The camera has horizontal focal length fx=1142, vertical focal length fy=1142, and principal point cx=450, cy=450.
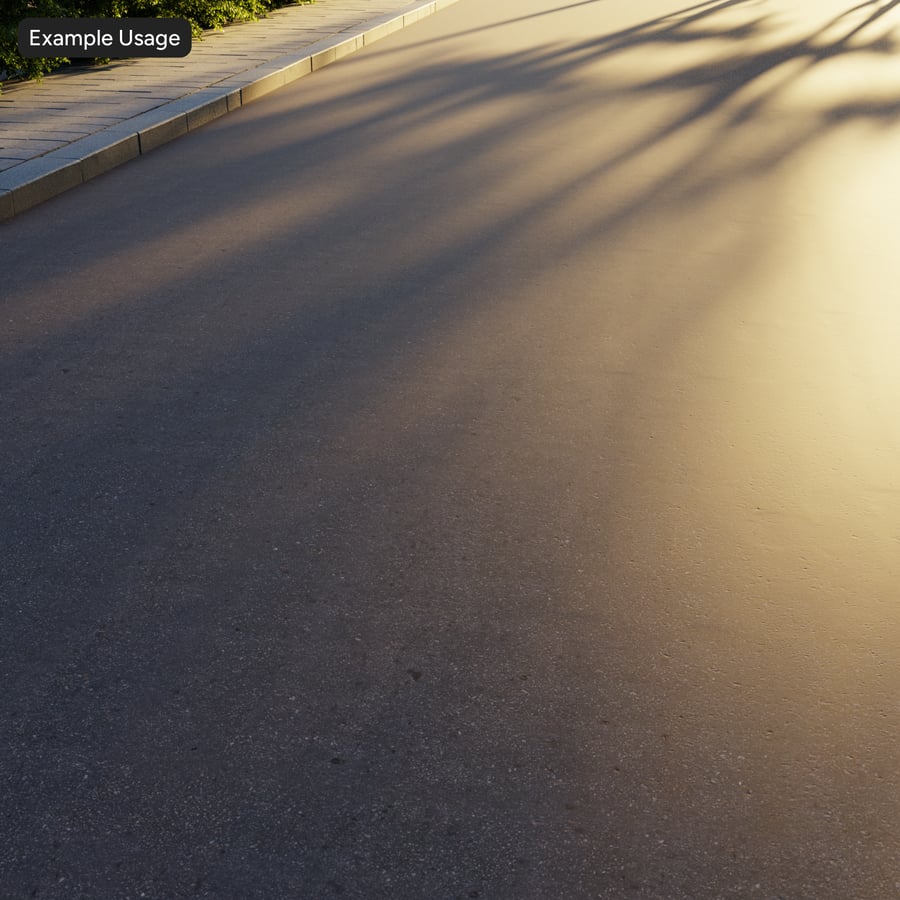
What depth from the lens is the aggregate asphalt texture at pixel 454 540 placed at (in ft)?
8.71

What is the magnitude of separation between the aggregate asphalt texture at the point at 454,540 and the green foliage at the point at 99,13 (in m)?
3.32

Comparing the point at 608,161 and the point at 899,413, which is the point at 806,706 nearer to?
the point at 899,413

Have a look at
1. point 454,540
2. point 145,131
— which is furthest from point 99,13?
point 454,540

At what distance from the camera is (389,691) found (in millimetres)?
3084

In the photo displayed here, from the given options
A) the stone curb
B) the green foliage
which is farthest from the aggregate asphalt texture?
the green foliage

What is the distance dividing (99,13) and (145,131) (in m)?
4.04

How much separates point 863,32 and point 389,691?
1446cm

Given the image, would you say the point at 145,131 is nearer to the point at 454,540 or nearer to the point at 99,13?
the point at 99,13

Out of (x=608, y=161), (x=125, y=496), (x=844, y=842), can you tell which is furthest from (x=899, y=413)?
(x=608, y=161)

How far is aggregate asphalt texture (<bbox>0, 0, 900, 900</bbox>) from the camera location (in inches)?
104

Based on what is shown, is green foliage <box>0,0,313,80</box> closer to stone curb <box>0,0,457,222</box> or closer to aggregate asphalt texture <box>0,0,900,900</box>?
stone curb <box>0,0,457,222</box>

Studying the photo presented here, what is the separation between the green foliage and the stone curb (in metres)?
1.47

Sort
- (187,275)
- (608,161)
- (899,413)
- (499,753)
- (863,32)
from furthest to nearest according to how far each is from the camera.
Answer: (863,32) < (608,161) < (187,275) < (899,413) < (499,753)

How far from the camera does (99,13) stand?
40.2ft
